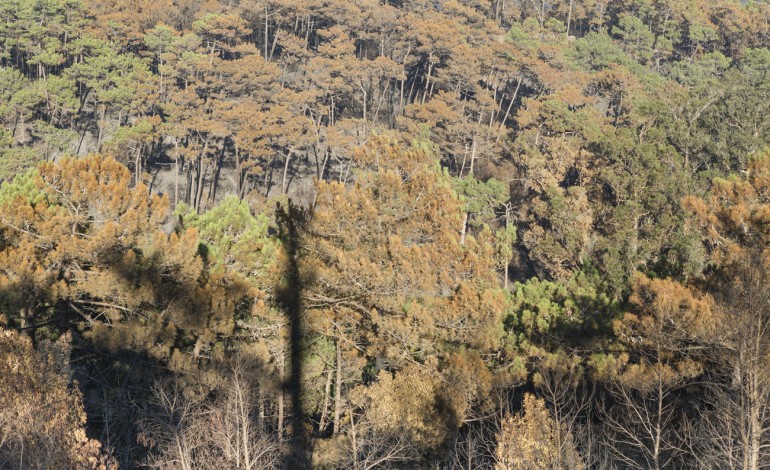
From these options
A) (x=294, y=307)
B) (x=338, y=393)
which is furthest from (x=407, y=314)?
(x=294, y=307)

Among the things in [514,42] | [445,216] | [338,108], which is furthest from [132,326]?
[514,42]

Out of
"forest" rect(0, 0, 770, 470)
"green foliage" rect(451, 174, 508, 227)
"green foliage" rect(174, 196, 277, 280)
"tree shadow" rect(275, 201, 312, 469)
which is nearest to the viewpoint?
"forest" rect(0, 0, 770, 470)

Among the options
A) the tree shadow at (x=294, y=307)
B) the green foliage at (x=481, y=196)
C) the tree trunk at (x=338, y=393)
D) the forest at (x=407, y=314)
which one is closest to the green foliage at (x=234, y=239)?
the forest at (x=407, y=314)

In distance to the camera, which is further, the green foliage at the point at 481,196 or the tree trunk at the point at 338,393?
the green foliage at the point at 481,196

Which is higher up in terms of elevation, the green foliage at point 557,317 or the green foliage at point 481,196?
the green foliage at point 557,317

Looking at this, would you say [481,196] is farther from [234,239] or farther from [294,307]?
[294,307]

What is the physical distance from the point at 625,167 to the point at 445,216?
1731 cm

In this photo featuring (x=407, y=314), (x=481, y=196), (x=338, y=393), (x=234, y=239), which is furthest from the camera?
(x=481, y=196)

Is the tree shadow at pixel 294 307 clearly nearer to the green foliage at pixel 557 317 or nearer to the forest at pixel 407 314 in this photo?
the forest at pixel 407 314

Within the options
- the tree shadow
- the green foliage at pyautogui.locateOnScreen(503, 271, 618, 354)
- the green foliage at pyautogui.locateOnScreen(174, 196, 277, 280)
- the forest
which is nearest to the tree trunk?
the forest

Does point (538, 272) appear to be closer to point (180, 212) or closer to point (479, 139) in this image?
point (479, 139)

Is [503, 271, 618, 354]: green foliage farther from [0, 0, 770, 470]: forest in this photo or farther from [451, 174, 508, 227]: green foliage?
[451, 174, 508, 227]: green foliage

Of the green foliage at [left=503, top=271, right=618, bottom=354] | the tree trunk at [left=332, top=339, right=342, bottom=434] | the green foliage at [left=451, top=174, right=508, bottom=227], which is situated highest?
the green foliage at [left=503, top=271, right=618, bottom=354]

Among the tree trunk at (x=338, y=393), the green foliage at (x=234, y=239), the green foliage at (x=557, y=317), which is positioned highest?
the green foliage at (x=234, y=239)
